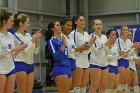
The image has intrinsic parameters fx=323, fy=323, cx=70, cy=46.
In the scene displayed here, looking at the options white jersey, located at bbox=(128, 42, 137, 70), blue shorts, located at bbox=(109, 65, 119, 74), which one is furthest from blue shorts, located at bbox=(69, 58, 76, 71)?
white jersey, located at bbox=(128, 42, 137, 70)

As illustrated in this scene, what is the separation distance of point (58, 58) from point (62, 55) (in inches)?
3.9

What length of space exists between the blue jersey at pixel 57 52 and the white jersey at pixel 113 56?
2053mm

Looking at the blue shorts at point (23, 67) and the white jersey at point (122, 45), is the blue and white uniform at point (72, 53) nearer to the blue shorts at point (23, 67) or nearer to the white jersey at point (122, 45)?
the blue shorts at point (23, 67)

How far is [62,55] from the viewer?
5.74m

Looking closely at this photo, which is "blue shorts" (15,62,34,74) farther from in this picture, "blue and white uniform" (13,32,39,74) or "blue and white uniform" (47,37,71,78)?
"blue and white uniform" (47,37,71,78)

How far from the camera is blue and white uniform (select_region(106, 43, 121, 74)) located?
771 cm

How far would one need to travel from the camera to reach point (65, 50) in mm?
5812

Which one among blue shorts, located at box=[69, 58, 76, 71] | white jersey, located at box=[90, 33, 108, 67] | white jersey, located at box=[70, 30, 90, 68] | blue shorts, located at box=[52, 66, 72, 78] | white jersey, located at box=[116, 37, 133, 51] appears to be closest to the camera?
blue shorts, located at box=[52, 66, 72, 78]

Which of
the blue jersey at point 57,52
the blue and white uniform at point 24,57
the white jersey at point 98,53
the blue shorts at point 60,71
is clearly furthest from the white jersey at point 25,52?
the white jersey at point 98,53

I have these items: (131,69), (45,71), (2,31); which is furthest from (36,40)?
(45,71)

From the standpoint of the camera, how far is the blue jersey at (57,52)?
18.6 ft

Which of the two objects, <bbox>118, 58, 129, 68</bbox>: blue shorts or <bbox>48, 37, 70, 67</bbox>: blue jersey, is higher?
<bbox>48, 37, 70, 67</bbox>: blue jersey

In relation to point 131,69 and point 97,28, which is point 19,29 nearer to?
point 97,28

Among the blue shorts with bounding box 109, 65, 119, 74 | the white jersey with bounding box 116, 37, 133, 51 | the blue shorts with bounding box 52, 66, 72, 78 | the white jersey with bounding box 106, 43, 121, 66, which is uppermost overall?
the white jersey with bounding box 116, 37, 133, 51
